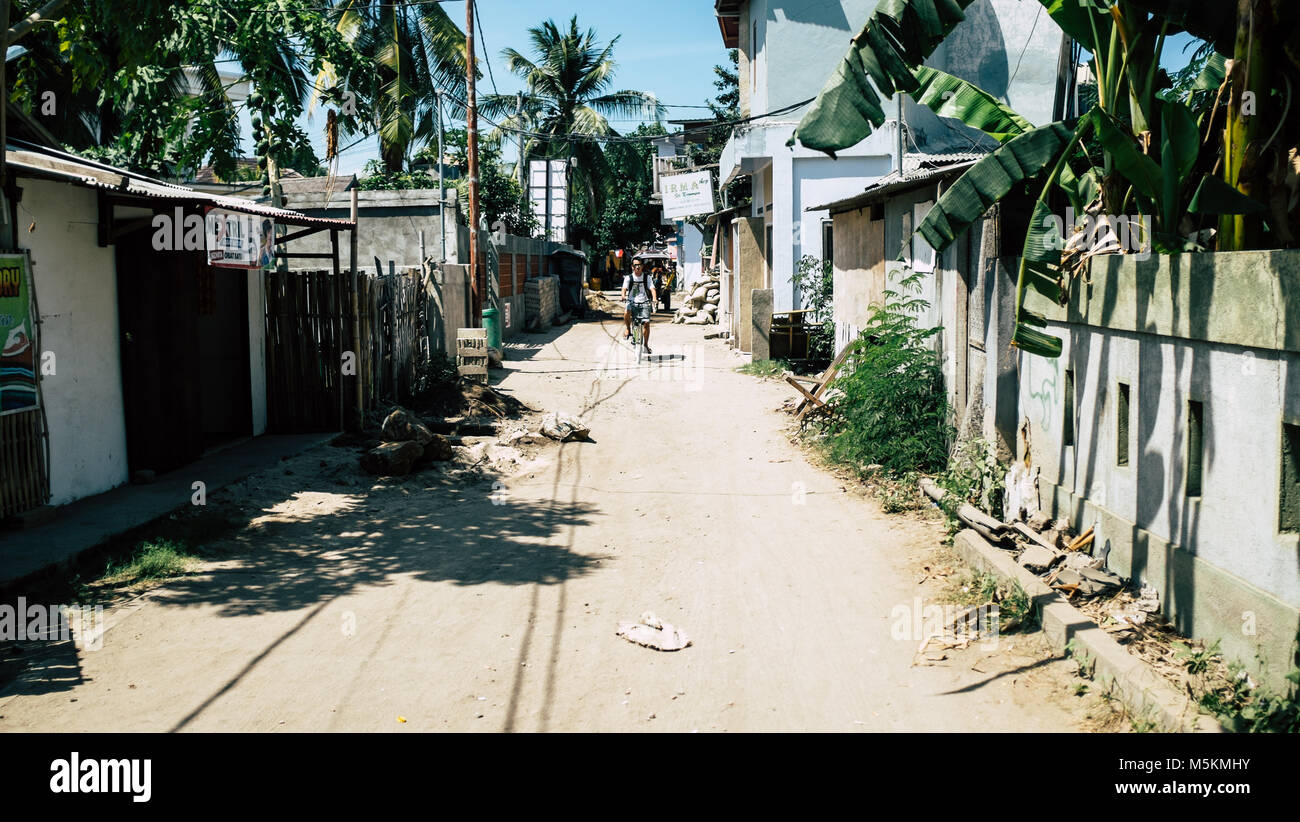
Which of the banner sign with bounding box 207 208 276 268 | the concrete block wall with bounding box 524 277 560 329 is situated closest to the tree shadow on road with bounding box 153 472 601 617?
the banner sign with bounding box 207 208 276 268

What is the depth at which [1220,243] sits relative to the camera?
20.1 feet

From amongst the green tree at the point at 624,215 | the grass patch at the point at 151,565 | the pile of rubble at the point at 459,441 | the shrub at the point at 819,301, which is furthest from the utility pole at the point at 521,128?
the grass patch at the point at 151,565

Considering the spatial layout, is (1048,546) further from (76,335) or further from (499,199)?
(499,199)

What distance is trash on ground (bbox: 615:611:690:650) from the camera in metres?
6.03

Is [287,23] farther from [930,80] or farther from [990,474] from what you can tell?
Result: [990,474]

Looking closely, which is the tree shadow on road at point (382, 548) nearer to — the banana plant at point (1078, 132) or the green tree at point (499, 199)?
the banana plant at point (1078, 132)

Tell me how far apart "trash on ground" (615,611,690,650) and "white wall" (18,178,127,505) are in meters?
5.53

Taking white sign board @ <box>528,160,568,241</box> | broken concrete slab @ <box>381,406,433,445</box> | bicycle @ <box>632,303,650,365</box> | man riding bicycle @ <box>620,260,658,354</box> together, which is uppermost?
white sign board @ <box>528,160,568,241</box>

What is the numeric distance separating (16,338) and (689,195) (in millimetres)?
22318

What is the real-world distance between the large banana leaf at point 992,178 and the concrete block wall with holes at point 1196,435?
0.88 meters

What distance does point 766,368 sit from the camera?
1969 cm

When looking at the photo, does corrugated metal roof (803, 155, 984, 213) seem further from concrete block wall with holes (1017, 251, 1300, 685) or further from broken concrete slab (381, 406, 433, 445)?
broken concrete slab (381, 406, 433, 445)
